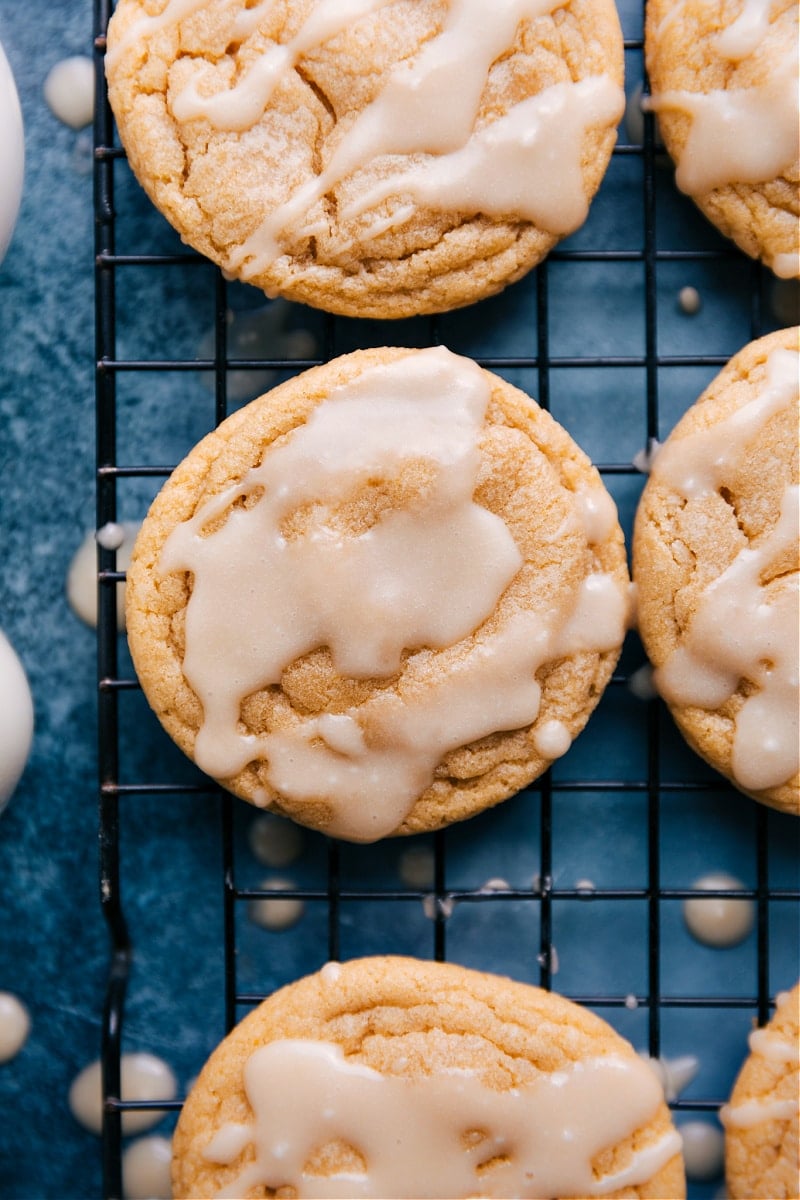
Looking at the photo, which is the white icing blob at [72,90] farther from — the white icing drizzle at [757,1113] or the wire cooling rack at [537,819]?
the white icing drizzle at [757,1113]

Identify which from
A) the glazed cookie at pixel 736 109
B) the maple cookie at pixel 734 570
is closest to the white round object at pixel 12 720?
the maple cookie at pixel 734 570

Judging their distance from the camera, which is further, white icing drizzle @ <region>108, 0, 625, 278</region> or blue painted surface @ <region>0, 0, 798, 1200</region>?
blue painted surface @ <region>0, 0, 798, 1200</region>

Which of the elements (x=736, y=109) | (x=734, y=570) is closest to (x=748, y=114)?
(x=736, y=109)

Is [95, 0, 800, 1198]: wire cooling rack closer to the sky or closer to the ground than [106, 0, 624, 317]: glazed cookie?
closer to the ground

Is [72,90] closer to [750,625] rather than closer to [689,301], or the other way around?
[689,301]

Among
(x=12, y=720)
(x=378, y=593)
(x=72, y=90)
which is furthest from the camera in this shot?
(x=72, y=90)

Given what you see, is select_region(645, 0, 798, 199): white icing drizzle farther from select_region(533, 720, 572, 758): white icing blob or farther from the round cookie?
the round cookie

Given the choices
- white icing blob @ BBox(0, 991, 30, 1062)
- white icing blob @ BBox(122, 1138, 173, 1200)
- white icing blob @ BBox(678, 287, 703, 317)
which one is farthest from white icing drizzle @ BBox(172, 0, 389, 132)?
white icing blob @ BBox(122, 1138, 173, 1200)
